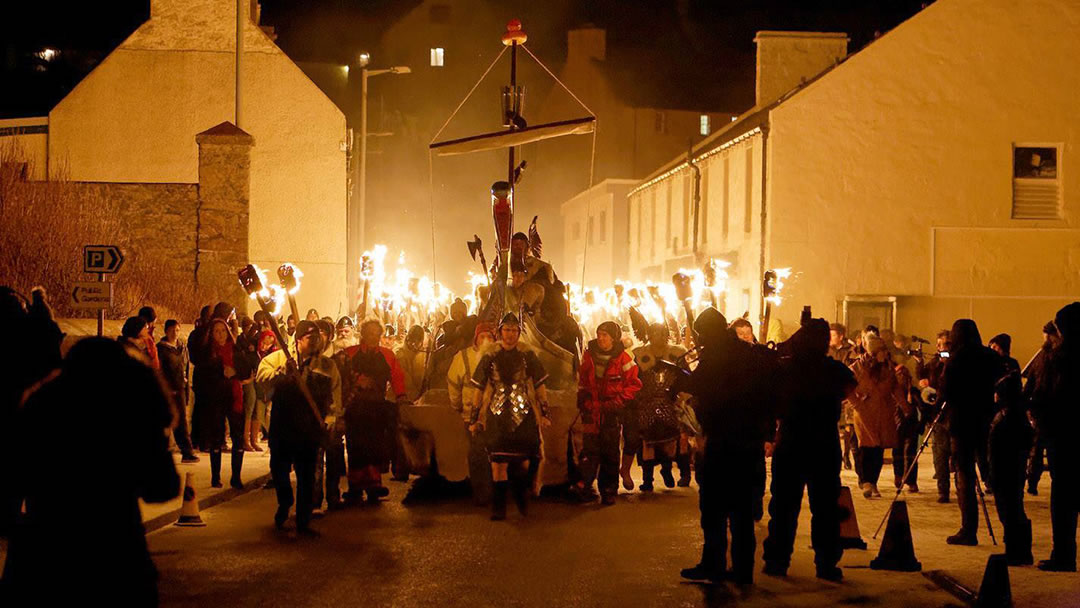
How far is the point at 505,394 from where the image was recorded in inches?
494

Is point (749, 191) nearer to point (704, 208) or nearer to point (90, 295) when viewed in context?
point (704, 208)

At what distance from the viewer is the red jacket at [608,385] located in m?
14.0

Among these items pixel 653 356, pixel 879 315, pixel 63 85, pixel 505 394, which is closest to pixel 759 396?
pixel 505 394

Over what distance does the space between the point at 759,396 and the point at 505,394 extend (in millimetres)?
3731

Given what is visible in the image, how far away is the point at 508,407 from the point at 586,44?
1822 inches

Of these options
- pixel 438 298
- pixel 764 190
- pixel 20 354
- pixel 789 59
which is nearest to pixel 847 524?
pixel 20 354

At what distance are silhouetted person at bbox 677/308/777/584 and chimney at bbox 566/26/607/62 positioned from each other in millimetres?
48600

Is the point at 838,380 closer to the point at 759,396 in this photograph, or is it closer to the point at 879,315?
the point at 759,396

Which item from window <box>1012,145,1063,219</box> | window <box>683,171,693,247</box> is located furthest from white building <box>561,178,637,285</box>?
window <box>1012,145,1063,219</box>

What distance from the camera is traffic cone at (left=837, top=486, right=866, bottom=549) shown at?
10234 millimetres

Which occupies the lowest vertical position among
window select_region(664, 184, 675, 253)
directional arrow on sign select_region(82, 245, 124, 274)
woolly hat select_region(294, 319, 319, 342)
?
woolly hat select_region(294, 319, 319, 342)

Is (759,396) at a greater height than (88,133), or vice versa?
(88,133)

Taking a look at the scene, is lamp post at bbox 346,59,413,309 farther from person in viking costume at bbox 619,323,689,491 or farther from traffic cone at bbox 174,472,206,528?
traffic cone at bbox 174,472,206,528

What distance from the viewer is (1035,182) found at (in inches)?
1147
